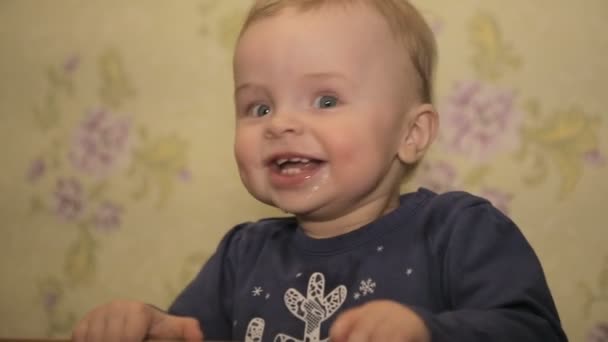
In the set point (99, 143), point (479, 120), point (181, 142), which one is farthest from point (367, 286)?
point (99, 143)

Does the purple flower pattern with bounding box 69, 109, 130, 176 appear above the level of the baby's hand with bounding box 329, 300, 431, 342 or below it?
above

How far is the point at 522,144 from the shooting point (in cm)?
120

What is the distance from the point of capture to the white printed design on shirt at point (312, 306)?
0.80 meters

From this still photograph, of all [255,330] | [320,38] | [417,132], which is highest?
[320,38]

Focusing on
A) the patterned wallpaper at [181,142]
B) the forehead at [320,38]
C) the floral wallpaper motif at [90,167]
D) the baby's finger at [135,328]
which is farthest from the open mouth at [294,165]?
the floral wallpaper motif at [90,167]

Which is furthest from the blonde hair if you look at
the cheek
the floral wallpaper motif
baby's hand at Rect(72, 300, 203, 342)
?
the floral wallpaper motif

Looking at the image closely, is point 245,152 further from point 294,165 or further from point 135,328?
point 135,328

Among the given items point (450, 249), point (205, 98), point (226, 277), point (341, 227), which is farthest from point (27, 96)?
point (450, 249)

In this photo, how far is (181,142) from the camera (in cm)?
134

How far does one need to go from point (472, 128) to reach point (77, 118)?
717 mm

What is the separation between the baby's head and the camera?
805mm

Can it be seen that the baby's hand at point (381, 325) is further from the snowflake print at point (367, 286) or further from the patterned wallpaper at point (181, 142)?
the patterned wallpaper at point (181, 142)

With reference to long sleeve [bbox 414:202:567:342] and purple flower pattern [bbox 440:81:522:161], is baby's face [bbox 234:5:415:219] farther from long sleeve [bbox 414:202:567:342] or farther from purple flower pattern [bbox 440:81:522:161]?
purple flower pattern [bbox 440:81:522:161]

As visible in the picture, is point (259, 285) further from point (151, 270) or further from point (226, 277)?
point (151, 270)
